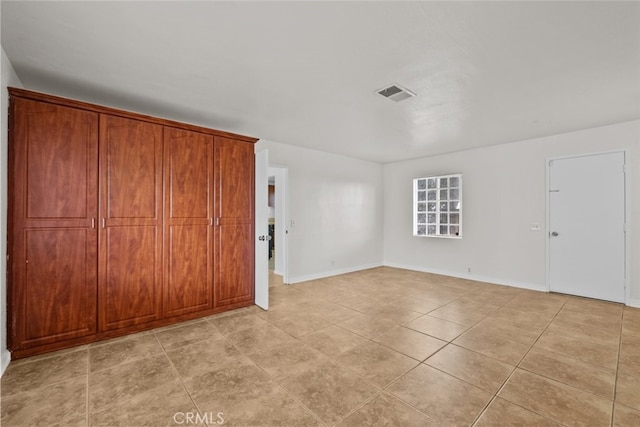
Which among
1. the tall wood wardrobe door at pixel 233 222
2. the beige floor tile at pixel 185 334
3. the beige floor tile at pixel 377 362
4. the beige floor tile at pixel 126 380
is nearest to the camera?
the beige floor tile at pixel 126 380

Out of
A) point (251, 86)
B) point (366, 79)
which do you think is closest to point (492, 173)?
point (366, 79)

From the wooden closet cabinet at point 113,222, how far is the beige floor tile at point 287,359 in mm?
1351

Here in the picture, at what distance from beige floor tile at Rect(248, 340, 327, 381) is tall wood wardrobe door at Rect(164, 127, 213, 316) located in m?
1.33

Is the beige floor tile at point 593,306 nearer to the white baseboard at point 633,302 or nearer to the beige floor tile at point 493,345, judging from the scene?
the white baseboard at point 633,302

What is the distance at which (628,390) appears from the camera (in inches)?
82.7

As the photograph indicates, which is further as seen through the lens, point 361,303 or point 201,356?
point 361,303

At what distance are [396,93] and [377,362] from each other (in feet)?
8.85

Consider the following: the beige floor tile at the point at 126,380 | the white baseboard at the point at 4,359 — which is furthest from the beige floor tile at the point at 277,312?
the white baseboard at the point at 4,359

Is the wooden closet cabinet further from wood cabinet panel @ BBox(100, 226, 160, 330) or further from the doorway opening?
the doorway opening

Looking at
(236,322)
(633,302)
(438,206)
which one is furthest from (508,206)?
(236,322)

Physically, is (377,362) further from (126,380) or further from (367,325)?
(126,380)

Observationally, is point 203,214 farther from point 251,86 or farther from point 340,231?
point 340,231

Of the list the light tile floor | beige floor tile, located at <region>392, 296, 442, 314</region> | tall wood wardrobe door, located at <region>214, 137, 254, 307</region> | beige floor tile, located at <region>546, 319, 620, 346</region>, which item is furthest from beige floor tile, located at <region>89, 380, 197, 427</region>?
beige floor tile, located at <region>546, 319, 620, 346</region>

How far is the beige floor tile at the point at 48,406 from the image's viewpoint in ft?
5.84
